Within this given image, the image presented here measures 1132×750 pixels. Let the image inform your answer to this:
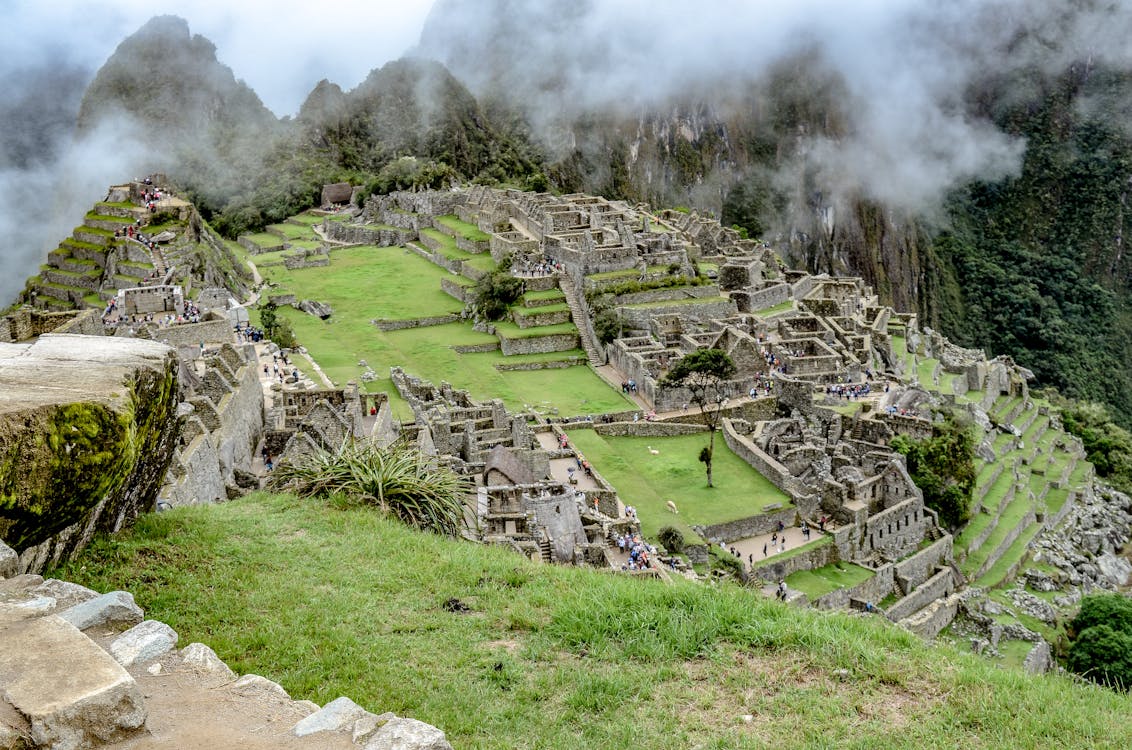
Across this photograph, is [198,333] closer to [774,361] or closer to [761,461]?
[761,461]

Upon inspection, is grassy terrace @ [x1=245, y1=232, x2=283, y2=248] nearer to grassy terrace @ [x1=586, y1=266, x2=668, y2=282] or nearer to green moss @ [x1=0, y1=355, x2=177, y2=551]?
grassy terrace @ [x1=586, y1=266, x2=668, y2=282]

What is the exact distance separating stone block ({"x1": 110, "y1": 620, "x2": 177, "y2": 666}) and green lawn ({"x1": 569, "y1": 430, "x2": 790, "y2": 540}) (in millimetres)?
19246

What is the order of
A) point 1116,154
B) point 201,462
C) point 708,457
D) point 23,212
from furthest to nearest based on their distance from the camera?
point 1116,154 → point 23,212 → point 708,457 → point 201,462

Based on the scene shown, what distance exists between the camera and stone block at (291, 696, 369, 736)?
17.5ft

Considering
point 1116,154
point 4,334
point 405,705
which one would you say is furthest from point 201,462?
point 1116,154

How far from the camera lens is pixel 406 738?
5199mm

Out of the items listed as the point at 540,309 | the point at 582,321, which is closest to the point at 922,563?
the point at 582,321

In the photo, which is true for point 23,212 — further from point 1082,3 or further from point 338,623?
point 1082,3

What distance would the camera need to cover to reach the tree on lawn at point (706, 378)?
1320 inches

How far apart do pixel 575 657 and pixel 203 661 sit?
309 cm

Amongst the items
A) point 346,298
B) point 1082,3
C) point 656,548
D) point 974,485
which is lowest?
point 974,485

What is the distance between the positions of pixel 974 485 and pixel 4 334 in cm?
2680

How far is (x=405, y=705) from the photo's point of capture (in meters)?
7.14

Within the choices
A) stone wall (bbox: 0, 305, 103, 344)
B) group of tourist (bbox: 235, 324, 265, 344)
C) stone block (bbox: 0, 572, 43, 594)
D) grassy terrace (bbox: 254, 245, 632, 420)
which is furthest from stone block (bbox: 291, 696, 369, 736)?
group of tourist (bbox: 235, 324, 265, 344)
